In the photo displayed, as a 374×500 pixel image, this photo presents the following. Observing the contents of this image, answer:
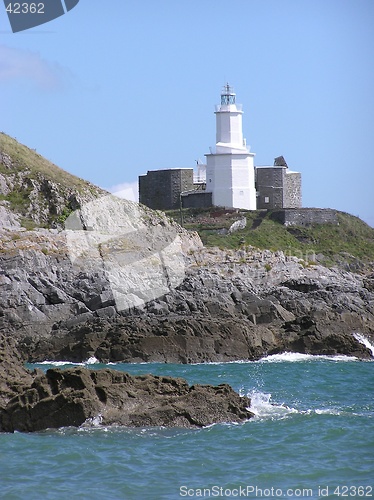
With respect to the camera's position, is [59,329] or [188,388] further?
[59,329]

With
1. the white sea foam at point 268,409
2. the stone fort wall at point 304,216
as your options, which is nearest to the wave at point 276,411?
the white sea foam at point 268,409

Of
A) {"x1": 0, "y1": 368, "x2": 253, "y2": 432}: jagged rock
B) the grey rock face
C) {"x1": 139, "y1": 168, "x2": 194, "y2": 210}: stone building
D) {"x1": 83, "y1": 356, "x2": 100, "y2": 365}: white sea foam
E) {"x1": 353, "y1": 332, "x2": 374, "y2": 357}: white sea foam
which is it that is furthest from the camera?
{"x1": 139, "y1": 168, "x2": 194, "y2": 210}: stone building

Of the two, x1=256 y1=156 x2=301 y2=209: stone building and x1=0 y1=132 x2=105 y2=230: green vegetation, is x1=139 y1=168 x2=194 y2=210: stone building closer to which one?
x1=256 y1=156 x2=301 y2=209: stone building

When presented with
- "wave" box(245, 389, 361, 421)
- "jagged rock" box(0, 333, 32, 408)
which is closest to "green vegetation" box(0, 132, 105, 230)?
"jagged rock" box(0, 333, 32, 408)

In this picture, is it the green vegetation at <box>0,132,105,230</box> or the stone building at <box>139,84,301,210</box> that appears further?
the stone building at <box>139,84,301,210</box>

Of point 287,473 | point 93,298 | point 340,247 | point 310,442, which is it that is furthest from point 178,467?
point 340,247

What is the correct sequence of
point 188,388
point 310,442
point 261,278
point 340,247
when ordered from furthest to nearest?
point 340,247 < point 261,278 < point 188,388 < point 310,442

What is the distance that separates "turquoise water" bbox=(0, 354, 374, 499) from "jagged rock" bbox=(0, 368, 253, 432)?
27 centimetres

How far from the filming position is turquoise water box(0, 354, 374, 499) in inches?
598

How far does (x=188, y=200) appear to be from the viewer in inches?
2938

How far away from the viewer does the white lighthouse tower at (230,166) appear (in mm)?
73062

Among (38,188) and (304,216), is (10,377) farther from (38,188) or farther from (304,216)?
(304,216)

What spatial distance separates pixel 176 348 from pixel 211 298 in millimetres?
8298

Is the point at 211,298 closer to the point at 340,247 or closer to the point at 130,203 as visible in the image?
the point at 130,203
